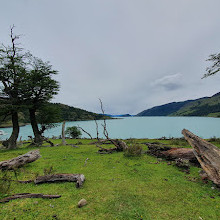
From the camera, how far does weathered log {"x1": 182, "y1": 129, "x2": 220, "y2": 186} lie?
528 centimetres

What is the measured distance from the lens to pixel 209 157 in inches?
238

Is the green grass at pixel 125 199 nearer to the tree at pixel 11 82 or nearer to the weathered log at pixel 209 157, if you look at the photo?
the weathered log at pixel 209 157

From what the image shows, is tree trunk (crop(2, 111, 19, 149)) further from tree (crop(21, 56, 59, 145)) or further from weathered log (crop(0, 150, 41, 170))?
weathered log (crop(0, 150, 41, 170))

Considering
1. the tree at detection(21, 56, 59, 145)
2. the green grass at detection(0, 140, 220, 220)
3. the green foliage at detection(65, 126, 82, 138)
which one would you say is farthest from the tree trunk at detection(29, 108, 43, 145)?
the green grass at detection(0, 140, 220, 220)

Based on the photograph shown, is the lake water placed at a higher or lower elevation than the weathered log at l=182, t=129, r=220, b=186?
lower

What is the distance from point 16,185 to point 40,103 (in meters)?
17.3

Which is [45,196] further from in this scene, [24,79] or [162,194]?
[24,79]

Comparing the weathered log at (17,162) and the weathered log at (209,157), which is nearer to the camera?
the weathered log at (209,157)

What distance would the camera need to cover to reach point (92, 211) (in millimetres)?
3746

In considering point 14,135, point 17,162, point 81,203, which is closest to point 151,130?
point 14,135

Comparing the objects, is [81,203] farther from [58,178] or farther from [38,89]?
[38,89]

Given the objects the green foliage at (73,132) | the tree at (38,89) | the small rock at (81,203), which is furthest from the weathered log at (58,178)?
the green foliage at (73,132)

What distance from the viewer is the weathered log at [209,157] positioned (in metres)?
5.28

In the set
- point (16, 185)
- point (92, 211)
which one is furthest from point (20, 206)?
point (92, 211)
